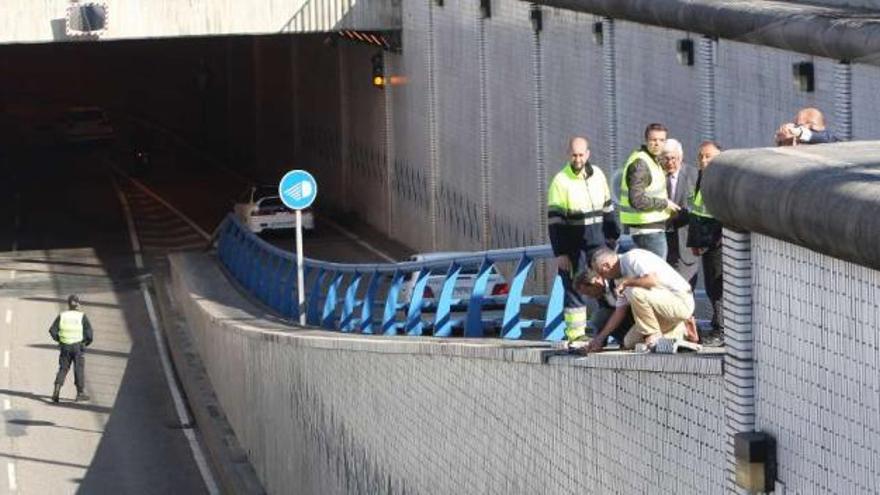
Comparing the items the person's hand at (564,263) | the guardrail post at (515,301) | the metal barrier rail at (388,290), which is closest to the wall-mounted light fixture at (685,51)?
the metal barrier rail at (388,290)

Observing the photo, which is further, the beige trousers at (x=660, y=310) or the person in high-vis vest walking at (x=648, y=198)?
the person in high-vis vest walking at (x=648, y=198)

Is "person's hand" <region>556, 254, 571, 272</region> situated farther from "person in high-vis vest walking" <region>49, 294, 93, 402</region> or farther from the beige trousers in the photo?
"person in high-vis vest walking" <region>49, 294, 93, 402</region>

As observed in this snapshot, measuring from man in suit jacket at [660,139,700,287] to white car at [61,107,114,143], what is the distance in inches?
2377

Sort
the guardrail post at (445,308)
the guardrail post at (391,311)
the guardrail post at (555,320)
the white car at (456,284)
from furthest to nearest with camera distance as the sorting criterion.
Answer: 1. the white car at (456,284)
2. the guardrail post at (391,311)
3. the guardrail post at (445,308)
4. the guardrail post at (555,320)

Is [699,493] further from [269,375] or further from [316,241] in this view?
[316,241]

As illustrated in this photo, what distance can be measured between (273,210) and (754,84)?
2852 centimetres

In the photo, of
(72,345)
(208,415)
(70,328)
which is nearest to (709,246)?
(208,415)

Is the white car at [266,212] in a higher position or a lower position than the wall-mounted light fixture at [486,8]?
lower

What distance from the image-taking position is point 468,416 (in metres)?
16.1

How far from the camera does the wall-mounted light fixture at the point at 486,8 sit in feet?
127

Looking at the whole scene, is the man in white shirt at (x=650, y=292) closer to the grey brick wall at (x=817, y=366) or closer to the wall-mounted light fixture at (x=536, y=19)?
the grey brick wall at (x=817, y=366)

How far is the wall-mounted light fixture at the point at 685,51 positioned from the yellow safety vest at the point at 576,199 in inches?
456

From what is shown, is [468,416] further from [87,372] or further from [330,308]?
[87,372]

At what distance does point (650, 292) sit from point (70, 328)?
2306 centimetres
